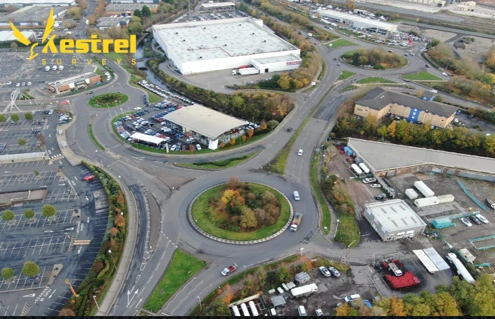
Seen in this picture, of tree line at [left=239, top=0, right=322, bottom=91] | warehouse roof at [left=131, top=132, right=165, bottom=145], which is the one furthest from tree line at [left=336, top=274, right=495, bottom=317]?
tree line at [left=239, top=0, right=322, bottom=91]

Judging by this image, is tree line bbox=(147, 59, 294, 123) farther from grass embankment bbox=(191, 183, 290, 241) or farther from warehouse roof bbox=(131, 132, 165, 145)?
grass embankment bbox=(191, 183, 290, 241)

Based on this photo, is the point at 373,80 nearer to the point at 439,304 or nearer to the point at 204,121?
the point at 204,121

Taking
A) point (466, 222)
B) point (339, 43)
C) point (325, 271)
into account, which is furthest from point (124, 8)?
point (466, 222)

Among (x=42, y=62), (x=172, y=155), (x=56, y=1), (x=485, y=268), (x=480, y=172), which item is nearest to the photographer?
(x=485, y=268)

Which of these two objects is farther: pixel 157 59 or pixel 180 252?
pixel 157 59

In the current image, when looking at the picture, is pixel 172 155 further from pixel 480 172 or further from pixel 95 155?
pixel 480 172

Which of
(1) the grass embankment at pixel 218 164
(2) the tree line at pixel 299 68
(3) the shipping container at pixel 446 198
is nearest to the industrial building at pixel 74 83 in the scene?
(2) the tree line at pixel 299 68

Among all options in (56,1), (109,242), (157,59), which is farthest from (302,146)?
(56,1)
